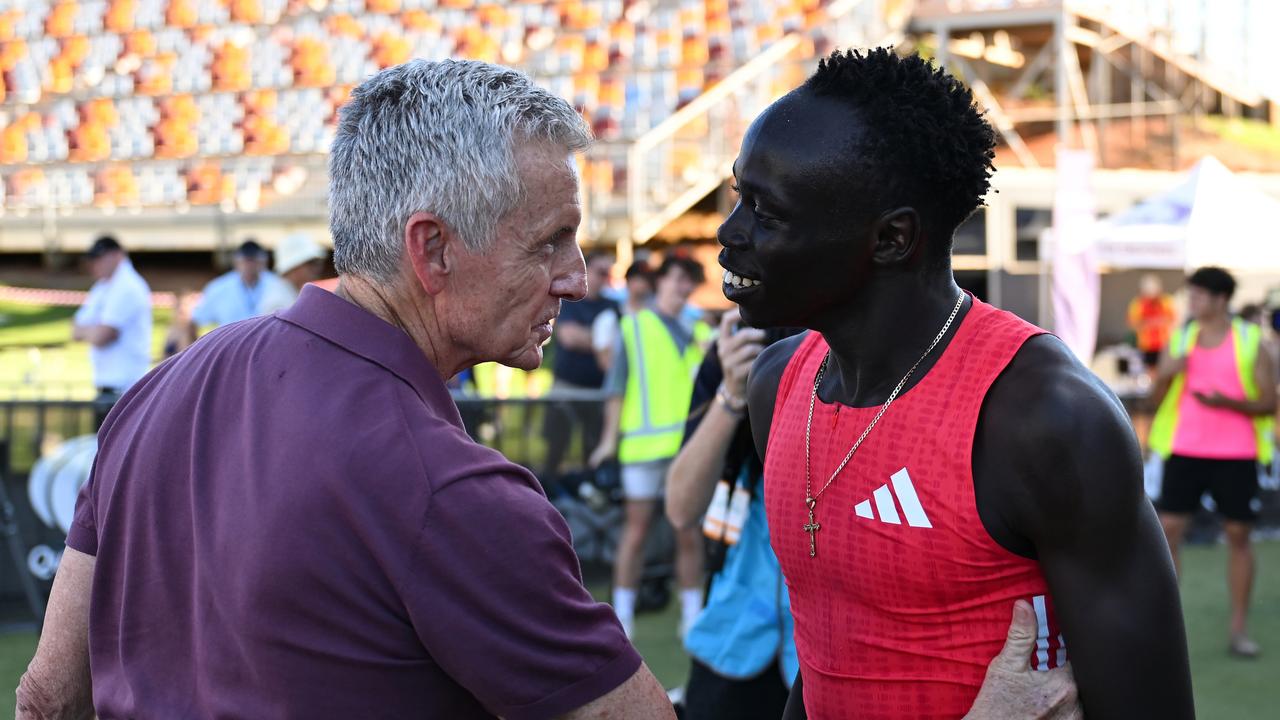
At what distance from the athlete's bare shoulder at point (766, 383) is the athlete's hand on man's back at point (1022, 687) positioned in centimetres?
63

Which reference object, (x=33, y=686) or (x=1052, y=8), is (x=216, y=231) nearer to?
(x=1052, y=8)

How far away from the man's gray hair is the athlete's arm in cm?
66

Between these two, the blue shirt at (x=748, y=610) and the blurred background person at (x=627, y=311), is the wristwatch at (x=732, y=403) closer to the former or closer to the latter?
the blue shirt at (x=748, y=610)

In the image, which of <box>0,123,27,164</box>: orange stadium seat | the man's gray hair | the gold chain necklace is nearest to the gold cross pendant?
the gold chain necklace

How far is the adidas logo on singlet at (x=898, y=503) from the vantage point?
158 cm

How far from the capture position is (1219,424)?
6.11m

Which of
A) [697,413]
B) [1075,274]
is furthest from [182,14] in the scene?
[697,413]

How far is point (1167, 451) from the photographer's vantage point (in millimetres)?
6188

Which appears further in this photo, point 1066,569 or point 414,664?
point 1066,569

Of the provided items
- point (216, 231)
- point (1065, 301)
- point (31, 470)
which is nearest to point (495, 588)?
point (31, 470)

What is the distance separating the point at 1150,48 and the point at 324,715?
2257cm

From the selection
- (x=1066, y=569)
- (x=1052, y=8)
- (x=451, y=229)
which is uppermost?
(x=1052, y=8)

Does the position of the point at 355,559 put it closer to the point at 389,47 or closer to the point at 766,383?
the point at 766,383

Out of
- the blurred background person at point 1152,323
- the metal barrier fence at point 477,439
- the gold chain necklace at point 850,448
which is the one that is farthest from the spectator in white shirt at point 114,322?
the blurred background person at point 1152,323
